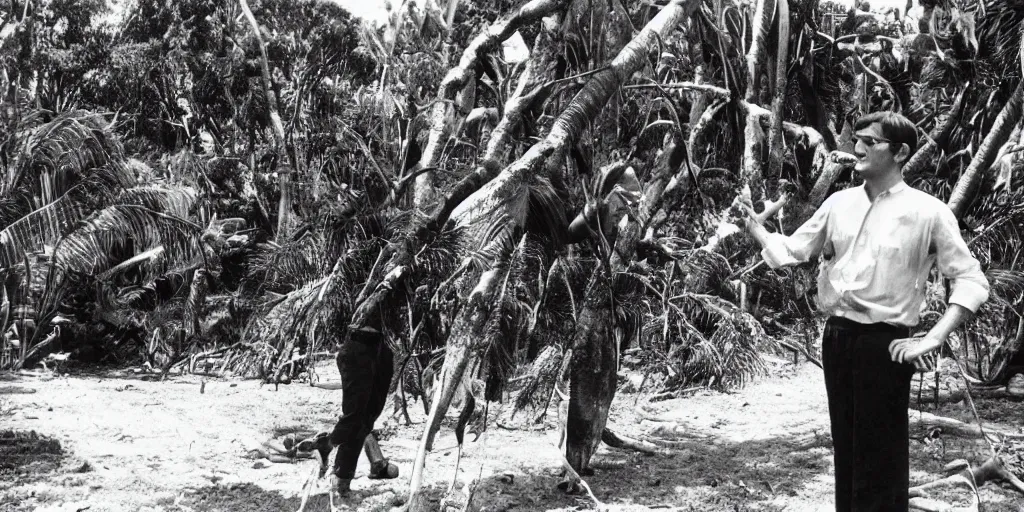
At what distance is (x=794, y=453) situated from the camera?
8.57 metres

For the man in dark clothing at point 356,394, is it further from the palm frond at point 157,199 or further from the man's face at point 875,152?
the palm frond at point 157,199

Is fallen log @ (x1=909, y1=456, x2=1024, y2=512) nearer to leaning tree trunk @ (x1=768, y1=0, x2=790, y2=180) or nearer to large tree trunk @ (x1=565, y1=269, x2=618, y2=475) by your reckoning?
large tree trunk @ (x1=565, y1=269, x2=618, y2=475)

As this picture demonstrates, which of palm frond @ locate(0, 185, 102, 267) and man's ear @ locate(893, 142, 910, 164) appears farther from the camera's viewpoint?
palm frond @ locate(0, 185, 102, 267)

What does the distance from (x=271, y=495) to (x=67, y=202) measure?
5253 mm

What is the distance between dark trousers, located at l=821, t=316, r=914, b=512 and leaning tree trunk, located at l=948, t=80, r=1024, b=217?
690 centimetres

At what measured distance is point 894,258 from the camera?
329 centimetres

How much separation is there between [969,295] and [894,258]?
295 millimetres

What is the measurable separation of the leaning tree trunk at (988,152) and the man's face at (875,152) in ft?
22.0

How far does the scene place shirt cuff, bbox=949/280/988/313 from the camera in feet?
10.1

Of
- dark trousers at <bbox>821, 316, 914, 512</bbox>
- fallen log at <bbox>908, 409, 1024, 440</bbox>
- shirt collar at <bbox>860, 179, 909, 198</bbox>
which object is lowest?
fallen log at <bbox>908, 409, 1024, 440</bbox>

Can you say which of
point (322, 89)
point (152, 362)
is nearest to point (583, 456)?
point (152, 362)

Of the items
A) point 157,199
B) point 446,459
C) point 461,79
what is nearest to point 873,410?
point 461,79

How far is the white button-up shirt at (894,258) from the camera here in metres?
3.21

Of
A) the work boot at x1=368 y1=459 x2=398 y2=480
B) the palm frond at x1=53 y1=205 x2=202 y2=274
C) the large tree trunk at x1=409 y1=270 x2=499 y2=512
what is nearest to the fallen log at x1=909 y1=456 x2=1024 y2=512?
the large tree trunk at x1=409 y1=270 x2=499 y2=512
